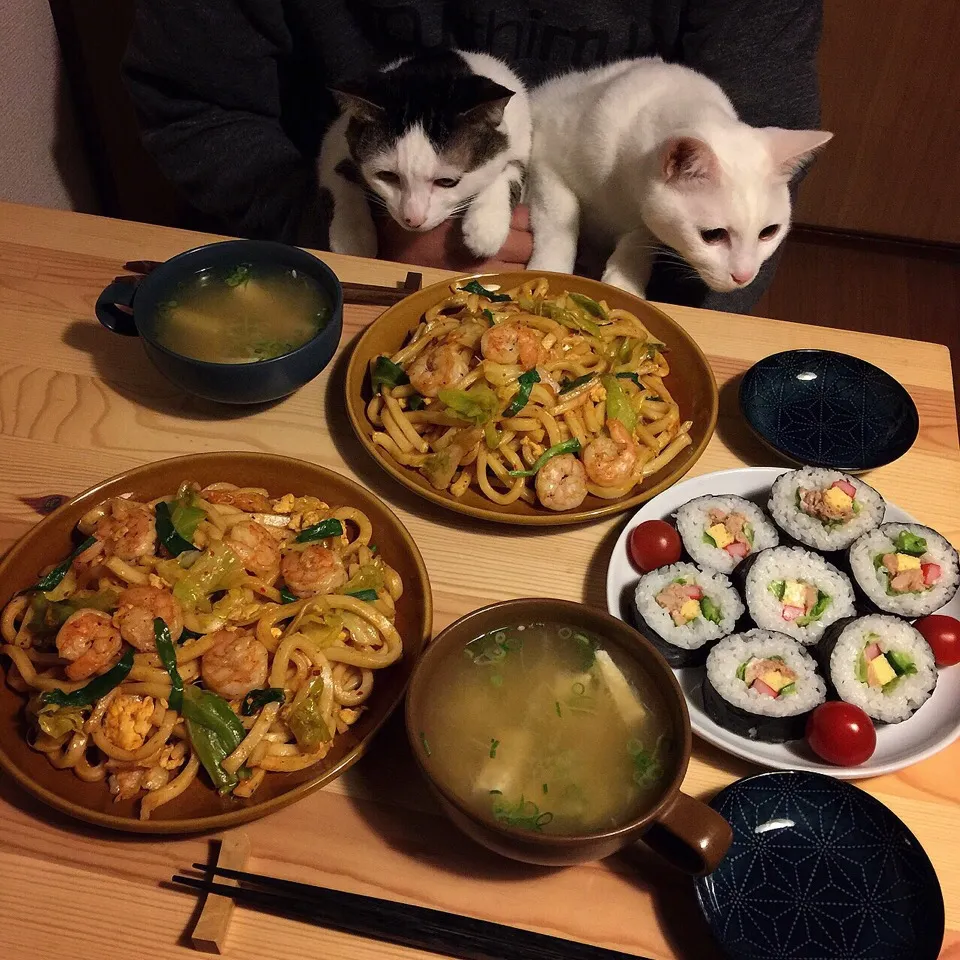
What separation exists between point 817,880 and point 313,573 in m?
0.69

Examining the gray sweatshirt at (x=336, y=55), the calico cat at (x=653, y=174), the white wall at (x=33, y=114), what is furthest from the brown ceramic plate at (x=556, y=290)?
the white wall at (x=33, y=114)

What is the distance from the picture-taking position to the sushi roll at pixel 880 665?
988 mm

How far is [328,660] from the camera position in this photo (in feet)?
3.26

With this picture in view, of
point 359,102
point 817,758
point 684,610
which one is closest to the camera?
point 817,758

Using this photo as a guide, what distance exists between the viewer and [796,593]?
3.61ft

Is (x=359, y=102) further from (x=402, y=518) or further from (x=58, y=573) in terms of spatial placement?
(x=58, y=573)

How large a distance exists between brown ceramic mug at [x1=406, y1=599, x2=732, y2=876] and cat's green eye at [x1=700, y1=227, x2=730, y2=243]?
1068mm

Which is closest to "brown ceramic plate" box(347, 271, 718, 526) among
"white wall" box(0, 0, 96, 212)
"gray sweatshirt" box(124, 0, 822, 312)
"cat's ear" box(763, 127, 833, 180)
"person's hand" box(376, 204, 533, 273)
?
"cat's ear" box(763, 127, 833, 180)

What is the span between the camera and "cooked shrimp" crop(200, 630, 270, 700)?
96 centimetres

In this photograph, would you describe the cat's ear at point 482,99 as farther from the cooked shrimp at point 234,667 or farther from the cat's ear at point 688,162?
the cooked shrimp at point 234,667

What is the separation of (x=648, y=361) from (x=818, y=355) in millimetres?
321

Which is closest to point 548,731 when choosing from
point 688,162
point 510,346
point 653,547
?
point 653,547

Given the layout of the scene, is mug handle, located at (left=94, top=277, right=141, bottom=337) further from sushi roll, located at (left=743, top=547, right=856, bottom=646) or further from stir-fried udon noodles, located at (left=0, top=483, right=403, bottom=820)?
sushi roll, located at (left=743, top=547, right=856, bottom=646)

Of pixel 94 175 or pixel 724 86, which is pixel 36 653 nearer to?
pixel 724 86
